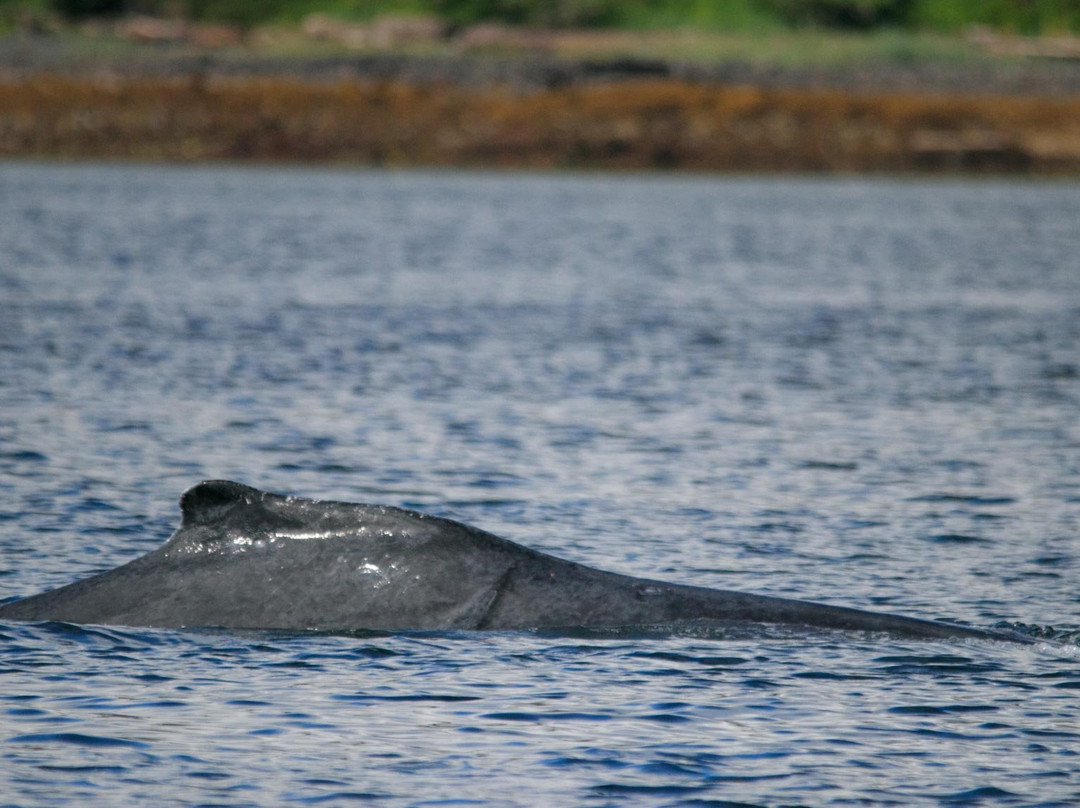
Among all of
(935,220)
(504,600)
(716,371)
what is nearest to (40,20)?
(935,220)

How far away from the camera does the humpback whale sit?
37.2 feet

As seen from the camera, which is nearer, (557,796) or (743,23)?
(557,796)

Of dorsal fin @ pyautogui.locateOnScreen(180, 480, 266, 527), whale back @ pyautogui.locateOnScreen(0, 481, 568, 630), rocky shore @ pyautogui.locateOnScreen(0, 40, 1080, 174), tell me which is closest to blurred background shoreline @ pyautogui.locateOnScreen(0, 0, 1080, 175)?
rocky shore @ pyautogui.locateOnScreen(0, 40, 1080, 174)

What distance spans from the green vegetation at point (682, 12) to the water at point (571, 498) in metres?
80.2

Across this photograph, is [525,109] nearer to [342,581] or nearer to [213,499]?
[342,581]

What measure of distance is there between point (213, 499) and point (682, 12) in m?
120

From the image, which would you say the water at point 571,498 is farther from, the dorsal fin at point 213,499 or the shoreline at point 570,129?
the shoreline at point 570,129

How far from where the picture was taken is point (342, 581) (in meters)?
11.5

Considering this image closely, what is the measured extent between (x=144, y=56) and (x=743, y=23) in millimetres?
44391

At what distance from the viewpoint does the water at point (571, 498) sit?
1024 centimetres

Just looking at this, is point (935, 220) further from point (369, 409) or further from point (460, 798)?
point (460, 798)

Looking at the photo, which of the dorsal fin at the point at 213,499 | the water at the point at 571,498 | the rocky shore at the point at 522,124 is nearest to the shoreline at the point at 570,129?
the rocky shore at the point at 522,124

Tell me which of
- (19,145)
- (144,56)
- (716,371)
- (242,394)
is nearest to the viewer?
(242,394)

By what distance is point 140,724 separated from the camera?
418 inches
